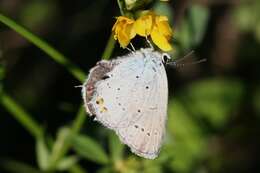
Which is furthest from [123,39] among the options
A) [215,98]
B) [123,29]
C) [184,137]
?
[215,98]

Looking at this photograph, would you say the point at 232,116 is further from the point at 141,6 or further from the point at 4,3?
the point at 141,6

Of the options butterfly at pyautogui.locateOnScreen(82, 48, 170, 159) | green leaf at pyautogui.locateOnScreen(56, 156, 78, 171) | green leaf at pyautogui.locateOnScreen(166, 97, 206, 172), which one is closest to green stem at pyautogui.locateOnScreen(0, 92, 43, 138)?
green leaf at pyautogui.locateOnScreen(56, 156, 78, 171)

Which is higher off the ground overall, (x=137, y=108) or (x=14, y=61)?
(x=137, y=108)

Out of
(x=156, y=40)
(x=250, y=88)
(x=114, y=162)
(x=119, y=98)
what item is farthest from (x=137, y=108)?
(x=250, y=88)

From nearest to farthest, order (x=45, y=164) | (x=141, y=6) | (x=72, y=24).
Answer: (x=141, y=6) < (x=45, y=164) < (x=72, y=24)

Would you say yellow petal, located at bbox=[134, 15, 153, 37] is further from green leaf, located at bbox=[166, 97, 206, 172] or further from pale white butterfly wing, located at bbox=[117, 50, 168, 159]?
green leaf, located at bbox=[166, 97, 206, 172]

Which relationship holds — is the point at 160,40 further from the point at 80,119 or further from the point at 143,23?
the point at 80,119
